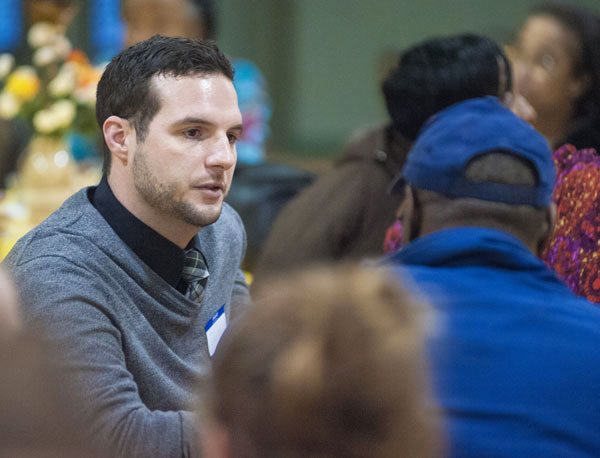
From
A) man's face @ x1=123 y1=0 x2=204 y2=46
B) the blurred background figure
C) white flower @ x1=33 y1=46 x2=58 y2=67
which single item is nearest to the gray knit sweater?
the blurred background figure

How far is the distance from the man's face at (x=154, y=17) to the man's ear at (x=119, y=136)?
174 cm

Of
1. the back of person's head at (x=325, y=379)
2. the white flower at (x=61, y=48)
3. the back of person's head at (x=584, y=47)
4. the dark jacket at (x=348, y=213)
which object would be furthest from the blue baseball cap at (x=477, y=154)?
the white flower at (x=61, y=48)

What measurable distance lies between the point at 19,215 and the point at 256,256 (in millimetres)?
758

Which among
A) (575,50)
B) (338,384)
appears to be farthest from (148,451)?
(575,50)

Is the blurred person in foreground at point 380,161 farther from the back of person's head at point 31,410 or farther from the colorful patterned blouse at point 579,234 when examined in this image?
the back of person's head at point 31,410

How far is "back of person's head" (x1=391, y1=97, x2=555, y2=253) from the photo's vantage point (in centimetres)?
141

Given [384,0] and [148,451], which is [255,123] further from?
[384,0]

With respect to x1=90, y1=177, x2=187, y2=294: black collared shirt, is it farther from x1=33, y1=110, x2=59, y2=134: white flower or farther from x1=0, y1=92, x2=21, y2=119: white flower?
x1=0, y1=92, x2=21, y2=119: white flower

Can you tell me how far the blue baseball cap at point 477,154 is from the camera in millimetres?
1425

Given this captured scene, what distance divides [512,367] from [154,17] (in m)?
2.45

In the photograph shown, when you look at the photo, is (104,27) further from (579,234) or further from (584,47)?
(579,234)

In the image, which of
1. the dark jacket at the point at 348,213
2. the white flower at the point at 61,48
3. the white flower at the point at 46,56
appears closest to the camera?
the dark jacket at the point at 348,213

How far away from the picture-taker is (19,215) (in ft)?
9.06

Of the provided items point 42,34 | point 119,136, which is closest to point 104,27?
point 42,34
